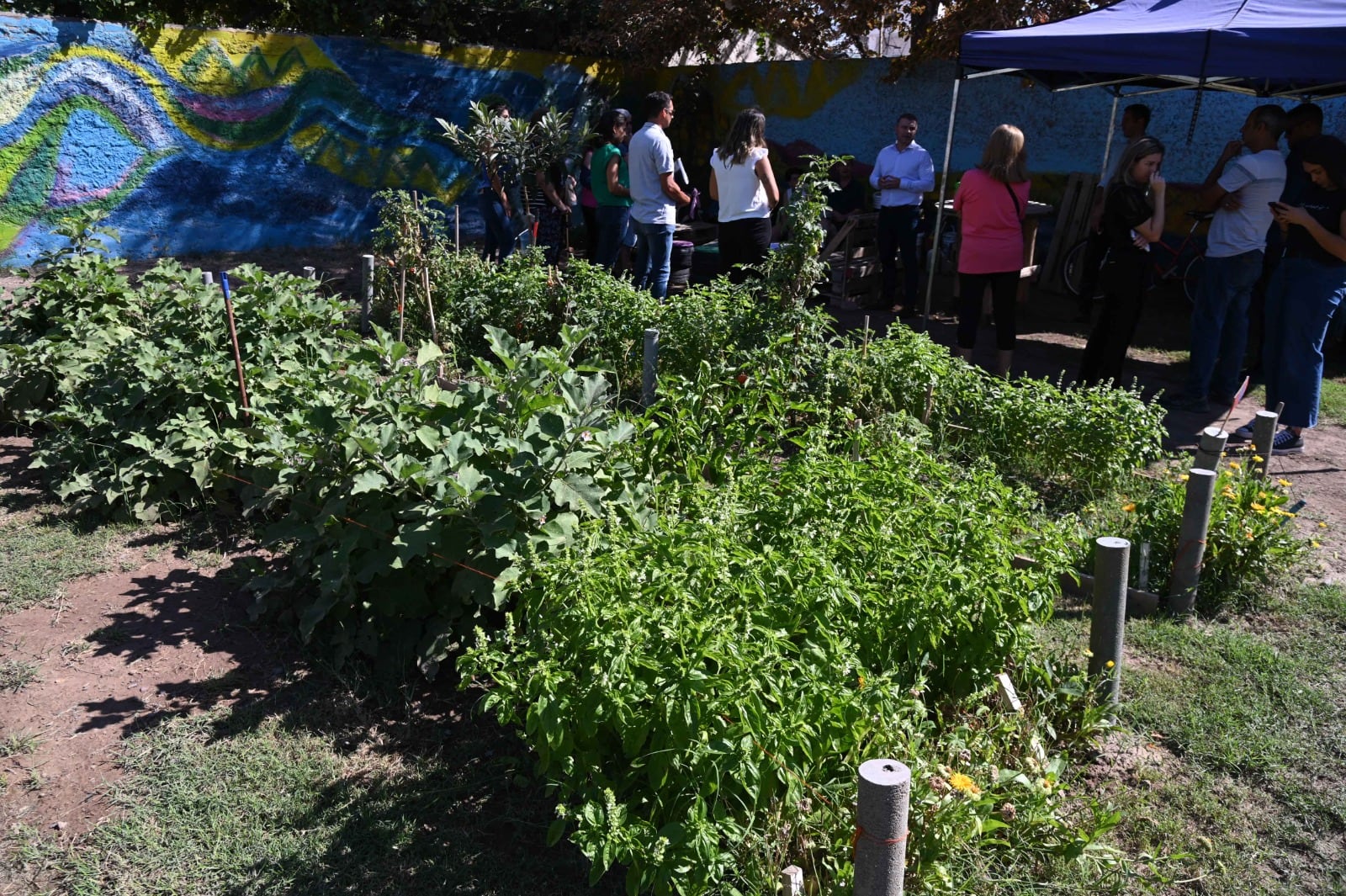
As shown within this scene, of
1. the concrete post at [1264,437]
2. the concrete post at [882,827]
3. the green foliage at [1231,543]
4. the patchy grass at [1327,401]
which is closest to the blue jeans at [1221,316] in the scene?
the patchy grass at [1327,401]

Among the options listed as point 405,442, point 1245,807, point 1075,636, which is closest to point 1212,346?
point 1075,636

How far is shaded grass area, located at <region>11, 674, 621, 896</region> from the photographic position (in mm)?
2709

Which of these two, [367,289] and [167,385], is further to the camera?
[367,289]

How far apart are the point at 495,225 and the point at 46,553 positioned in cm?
548

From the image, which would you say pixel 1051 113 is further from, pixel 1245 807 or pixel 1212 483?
pixel 1245 807

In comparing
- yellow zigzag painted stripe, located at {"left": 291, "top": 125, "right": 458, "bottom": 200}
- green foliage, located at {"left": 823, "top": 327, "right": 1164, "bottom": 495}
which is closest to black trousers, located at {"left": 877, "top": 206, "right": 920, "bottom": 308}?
green foliage, located at {"left": 823, "top": 327, "right": 1164, "bottom": 495}

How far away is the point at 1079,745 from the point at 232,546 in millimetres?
3602

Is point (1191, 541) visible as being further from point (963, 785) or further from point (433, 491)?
A: point (433, 491)

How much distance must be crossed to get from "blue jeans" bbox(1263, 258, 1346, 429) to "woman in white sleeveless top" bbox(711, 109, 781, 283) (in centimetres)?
310

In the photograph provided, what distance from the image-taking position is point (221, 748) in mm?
3199

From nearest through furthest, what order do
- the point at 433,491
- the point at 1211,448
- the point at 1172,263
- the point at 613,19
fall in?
the point at 433,491
the point at 1211,448
the point at 1172,263
the point at 613,19

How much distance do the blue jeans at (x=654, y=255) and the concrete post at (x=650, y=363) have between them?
2.27 meters

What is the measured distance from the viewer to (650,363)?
520 cm

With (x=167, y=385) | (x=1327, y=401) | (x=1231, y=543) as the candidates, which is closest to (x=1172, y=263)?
(x=1327, y=401)
